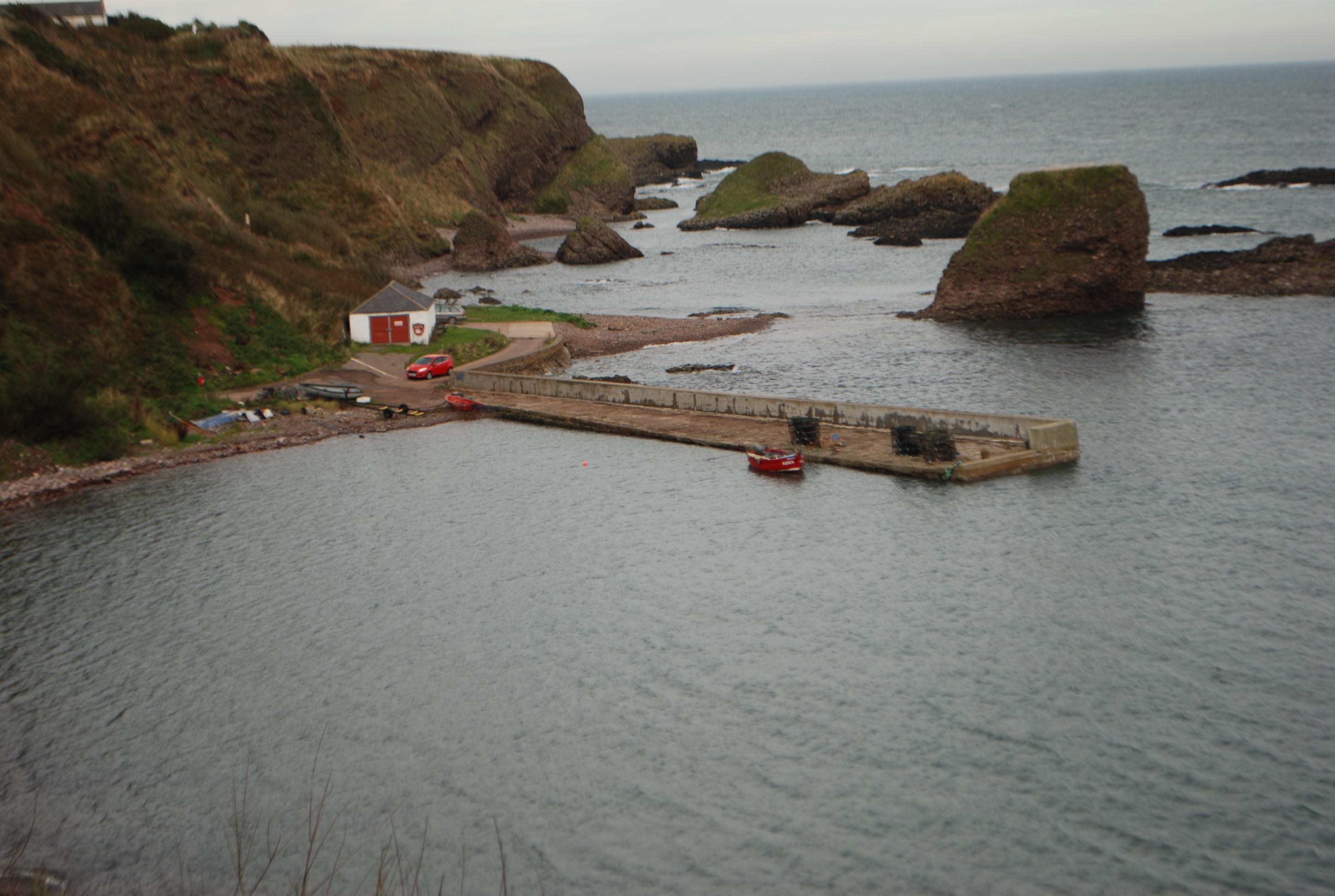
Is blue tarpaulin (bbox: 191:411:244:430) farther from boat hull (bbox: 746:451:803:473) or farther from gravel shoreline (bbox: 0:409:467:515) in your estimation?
boat hull (bbox: 746:451:803:473)

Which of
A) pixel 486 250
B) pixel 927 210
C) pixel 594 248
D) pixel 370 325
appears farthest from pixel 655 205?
pixel 370 325

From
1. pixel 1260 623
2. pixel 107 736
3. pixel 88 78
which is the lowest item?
pixel 107 736

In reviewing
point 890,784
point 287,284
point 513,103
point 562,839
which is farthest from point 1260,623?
point 513,103

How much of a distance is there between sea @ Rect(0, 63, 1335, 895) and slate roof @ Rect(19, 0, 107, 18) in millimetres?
96156

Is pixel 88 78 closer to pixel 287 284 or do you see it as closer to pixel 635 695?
pixel 287 284

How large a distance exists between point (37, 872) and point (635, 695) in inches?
586

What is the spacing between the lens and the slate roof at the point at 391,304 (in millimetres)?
69938

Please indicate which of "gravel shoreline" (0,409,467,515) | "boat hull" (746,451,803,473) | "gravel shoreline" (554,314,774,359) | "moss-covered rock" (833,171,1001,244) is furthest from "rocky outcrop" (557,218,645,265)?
"boat hull" (746,451,803,473)

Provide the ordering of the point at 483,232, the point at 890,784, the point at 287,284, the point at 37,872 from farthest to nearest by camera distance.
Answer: the point at 483,232 → the point at 287,284 → the point at 890,784 → the point at 37,872

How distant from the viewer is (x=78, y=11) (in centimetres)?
12162

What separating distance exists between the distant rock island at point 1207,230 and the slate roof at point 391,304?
262 ft

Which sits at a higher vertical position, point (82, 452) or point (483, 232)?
point (483, 232)

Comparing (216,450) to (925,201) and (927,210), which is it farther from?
(925,201)

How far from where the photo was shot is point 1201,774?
85.4 feet
